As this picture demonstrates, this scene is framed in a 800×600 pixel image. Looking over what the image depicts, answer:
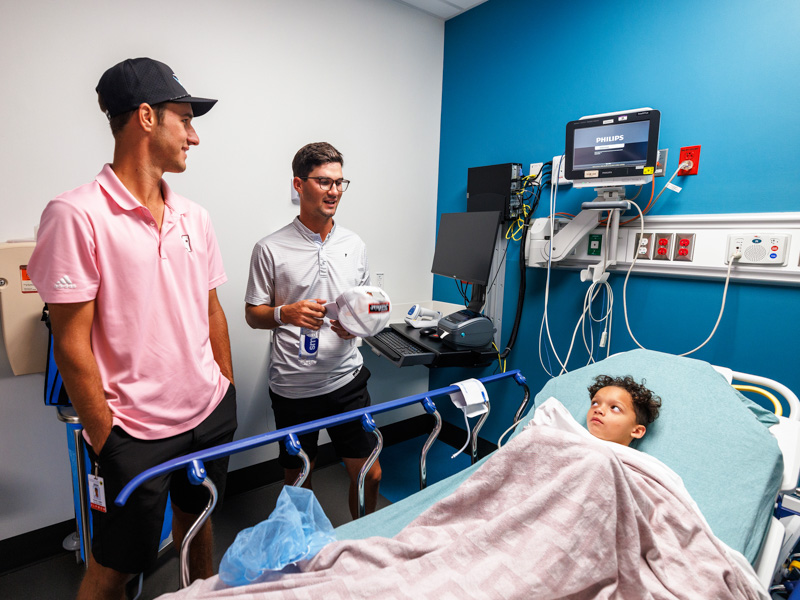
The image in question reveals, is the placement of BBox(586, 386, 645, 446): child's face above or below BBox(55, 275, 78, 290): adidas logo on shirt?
below

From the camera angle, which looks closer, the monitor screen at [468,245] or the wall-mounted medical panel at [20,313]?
the wall-mounted medical panel at [20,313]

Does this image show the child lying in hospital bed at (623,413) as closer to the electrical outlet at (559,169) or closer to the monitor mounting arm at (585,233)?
the monitor mounting arm at (585,233)

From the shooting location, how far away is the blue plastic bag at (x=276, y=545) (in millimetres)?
1000

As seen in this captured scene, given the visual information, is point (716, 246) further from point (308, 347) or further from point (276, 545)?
point (276, 545)

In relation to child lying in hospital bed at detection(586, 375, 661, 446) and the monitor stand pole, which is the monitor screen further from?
child lying in hospital bed at detection(586, 375, 661, 446)

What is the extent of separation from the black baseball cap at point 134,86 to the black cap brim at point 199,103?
40 millimetres

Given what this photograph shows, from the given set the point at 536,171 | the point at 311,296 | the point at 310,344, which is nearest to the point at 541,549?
the point at 310,344

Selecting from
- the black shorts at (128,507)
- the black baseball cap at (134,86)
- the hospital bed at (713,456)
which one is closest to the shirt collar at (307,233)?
the black baseball cap at (134,86)

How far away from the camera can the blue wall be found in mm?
1773

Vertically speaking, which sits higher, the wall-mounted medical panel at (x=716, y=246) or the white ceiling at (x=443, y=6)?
the white ceiling at (x=443, y=6)

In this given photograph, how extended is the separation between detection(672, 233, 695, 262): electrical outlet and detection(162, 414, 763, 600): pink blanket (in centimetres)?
118

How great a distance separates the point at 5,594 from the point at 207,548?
100 cm

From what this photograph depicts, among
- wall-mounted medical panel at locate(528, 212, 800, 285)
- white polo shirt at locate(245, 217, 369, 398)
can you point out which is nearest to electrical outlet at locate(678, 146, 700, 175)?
wall-mounted medical panel at locate(528, 212, 800, 285)

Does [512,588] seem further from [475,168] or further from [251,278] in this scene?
[475,168]
